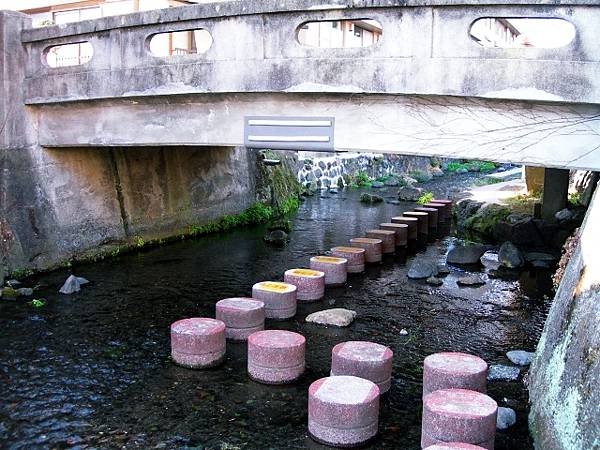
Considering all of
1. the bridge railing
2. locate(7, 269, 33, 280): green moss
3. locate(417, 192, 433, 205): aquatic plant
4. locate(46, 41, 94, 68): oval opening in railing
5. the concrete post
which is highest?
locate(46, 41, 94, 68): oval opening in railing

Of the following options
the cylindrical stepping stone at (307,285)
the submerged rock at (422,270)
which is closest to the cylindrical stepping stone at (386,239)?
the submerged rock at (422,270)

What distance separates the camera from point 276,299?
40.4 feet

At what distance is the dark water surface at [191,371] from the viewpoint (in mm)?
8141

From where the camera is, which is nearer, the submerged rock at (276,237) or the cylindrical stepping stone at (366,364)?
the cylindrical stepping stone at (366,364)

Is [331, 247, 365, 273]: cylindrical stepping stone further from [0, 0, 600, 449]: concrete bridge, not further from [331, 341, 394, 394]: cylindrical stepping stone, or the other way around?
[331, 341, 394, 394]: cylindrical stepping stone

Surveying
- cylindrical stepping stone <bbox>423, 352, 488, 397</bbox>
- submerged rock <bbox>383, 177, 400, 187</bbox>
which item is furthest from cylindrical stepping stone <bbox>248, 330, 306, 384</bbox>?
submerged rock <bbox>383, 177, 400, 187</bbox>

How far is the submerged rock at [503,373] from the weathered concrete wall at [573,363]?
974 millimetres

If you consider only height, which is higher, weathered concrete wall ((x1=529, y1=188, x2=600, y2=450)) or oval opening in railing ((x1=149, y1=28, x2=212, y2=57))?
oval opening in railing ((x1=149, y1=28, x2=212, y2=57))

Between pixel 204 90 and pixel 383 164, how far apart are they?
27.7 metres

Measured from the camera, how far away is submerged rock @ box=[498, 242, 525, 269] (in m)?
17.2

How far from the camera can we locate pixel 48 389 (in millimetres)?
9258

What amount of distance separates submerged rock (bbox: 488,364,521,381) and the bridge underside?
333cm

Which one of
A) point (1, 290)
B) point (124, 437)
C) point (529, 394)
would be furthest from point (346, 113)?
point (1, 290)

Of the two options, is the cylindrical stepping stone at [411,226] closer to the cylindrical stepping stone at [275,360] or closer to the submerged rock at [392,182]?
the cylindrical stepping stone at [275,360]
